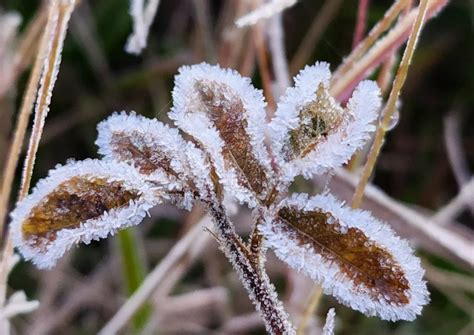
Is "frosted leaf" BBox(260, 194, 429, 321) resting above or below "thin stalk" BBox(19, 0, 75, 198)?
below

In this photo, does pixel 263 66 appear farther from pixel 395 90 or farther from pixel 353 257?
pixel 353 257

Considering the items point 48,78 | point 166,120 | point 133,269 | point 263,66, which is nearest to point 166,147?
point 48,78

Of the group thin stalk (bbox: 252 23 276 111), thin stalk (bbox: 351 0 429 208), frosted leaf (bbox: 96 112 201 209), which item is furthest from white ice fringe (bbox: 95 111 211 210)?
thin stalk (bbox: 252 23 276 111)

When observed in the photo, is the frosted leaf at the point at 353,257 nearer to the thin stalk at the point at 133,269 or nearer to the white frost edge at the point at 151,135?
the white frost edge at the point at 151,135

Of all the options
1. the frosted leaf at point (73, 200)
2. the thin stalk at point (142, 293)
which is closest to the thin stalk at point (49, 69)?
the frosted leaf at point (73, 200)

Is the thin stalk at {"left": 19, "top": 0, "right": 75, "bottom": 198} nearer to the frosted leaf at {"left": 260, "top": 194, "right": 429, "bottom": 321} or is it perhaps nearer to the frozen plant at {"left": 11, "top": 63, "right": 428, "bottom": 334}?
the frozen plant at {"left": 11, "top": 63, "right": 428, "bottom": 334}

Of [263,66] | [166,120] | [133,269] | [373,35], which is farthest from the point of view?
[166,120]

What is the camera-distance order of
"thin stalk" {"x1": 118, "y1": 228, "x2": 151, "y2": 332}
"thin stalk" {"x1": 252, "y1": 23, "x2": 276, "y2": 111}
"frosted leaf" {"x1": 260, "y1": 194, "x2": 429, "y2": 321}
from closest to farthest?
"frosted leaf" {"x1": 260, "y1": 194, "x2": 429, "y2": 321}, "thin stalk" {"x1": 252, "y1": 23, "x2": 276, "y2": 111}, "thin stalk" {"x1": 118, "y1": 228, "x2": 151, "y2": 332}
